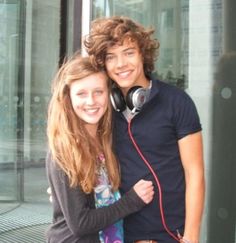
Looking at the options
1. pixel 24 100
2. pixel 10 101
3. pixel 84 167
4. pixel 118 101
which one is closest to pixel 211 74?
pixel 118 101

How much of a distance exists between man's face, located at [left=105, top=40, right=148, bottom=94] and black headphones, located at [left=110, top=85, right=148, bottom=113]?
0.13 ft

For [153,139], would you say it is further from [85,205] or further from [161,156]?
[85,205]

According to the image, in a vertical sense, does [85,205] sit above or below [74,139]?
below

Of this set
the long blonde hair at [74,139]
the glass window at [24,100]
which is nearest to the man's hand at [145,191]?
the long blonde hair at [74,139]

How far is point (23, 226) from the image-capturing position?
4.98m

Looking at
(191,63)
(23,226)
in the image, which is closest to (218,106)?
(191,63)

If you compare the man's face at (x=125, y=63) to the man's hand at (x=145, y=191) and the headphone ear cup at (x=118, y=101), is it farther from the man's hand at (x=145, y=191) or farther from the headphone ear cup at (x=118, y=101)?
the man's hand at (x=145, y=191)

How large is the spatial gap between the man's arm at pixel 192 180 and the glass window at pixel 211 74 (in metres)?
1.40

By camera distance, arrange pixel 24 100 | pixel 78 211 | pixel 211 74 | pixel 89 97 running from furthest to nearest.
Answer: pixel 24 100
pixel 211 74
pixel 89 97
pixel 78 211

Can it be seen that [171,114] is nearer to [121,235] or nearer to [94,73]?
[94,73]

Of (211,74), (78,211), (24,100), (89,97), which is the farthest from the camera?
(24,100)

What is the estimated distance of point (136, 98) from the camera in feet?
6.61

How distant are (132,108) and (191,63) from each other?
5.01 feet

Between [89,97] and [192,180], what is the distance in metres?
0.51
